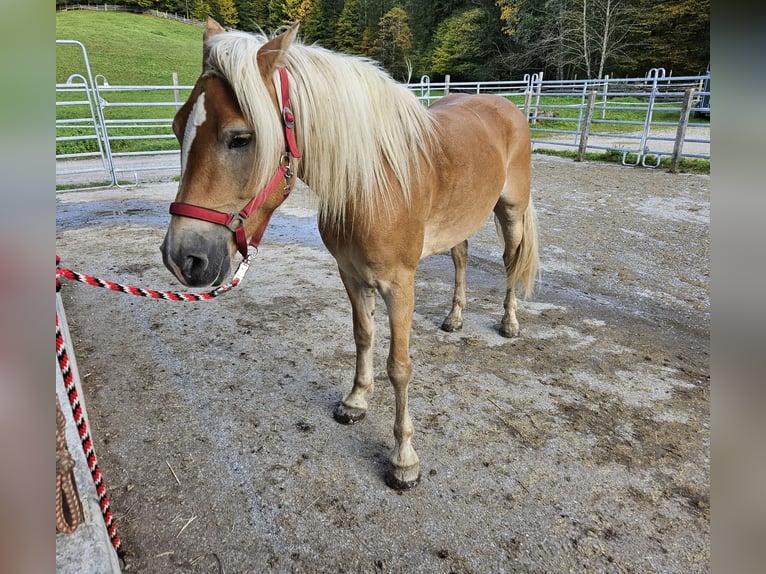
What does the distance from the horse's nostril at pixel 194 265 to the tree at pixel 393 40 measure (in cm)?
1790

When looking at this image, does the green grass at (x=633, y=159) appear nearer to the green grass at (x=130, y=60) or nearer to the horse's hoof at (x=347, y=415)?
the horse's hoof at (x=347, y=415)

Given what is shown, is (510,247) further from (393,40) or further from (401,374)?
(393,40)

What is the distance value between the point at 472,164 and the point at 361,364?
4.19ft

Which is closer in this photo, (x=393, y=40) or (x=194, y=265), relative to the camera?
(x=194, y=265)

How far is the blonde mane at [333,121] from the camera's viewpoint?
1.44 m

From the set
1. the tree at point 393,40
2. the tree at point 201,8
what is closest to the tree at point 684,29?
the tree at point 393,40

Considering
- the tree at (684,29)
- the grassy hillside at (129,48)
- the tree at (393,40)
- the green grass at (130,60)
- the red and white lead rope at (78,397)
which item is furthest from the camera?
the grassy hillside at (129,48)

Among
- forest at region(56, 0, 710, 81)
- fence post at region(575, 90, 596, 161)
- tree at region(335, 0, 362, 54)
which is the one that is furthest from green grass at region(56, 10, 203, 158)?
fence post at region(575, 90, 596, 161)

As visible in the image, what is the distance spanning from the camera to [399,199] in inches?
74.7

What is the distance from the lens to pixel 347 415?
2402 millimetres

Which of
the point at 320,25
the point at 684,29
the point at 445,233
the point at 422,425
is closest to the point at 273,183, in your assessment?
the point at 445,233
